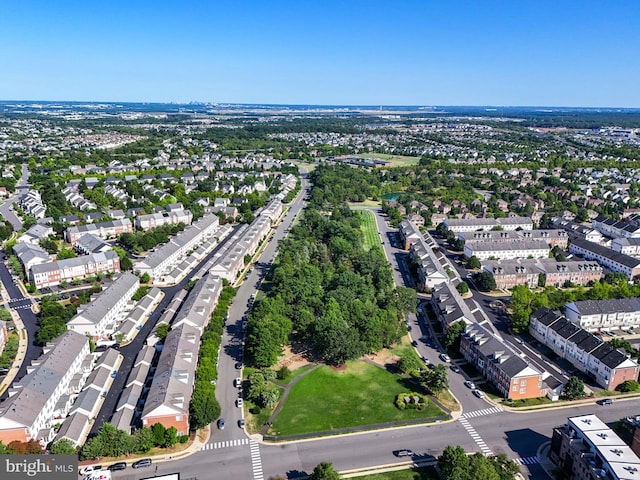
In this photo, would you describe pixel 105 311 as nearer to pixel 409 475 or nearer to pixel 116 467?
pixel 116 467

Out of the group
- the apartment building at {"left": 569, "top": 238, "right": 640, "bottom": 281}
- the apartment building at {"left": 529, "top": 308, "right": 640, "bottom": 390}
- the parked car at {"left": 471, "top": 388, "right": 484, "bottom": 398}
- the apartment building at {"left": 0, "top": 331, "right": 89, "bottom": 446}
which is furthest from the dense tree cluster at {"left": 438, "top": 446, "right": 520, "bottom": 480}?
the apartment building at {"left": 569, "top": 238, "right": 640, "bottom": 281}

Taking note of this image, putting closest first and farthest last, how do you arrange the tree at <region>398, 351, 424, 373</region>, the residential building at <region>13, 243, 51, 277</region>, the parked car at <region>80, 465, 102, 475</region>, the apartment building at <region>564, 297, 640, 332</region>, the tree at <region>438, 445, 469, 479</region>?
the tree at <region>438, 445, 469, 479</region>
the parked car at <region>80, 465, 102, 475</region>
the tree at <region>398, 351, 424, 373</region>
the apartment building at <region>564, 297, 640, 332</region>
the residential building at <region>13, 243, 51, 277</region>

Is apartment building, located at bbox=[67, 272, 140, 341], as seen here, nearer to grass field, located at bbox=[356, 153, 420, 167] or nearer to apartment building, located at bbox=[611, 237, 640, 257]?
apartment building, located at bbox=[611, 237, 640, 257]

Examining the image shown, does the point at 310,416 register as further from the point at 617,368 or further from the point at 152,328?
the point at 617,368

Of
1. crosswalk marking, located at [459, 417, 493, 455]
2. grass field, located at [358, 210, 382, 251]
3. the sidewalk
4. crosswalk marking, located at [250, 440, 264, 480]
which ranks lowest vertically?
grass field, located at [358, 210, 382, 251]

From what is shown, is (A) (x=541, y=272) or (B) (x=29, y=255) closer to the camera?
(A) (x=541, y=272)

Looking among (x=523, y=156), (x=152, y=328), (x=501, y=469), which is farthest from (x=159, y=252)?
(x=523, y=156)

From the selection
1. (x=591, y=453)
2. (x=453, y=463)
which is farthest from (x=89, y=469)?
(x=591, y=453)

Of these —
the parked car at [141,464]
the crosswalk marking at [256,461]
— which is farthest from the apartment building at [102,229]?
the crosswalk marking at [256,461]
